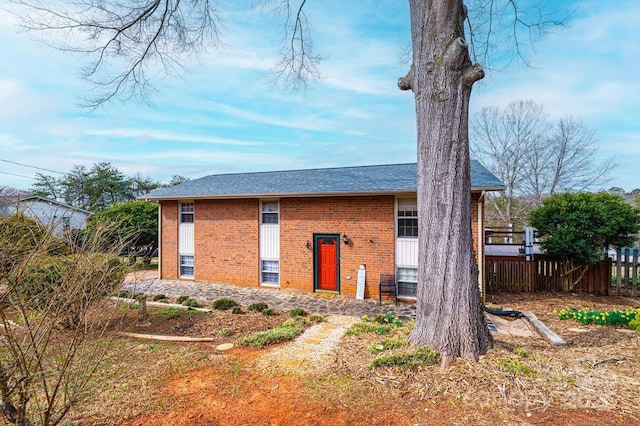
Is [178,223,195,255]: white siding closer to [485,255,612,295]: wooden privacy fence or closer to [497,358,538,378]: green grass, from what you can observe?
[485,255,612,295]: wooden privacy fence

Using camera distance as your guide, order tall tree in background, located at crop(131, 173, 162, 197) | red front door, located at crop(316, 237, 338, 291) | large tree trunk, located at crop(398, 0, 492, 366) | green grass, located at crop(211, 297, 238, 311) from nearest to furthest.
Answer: large tree trunk, located at crop(398, 0, 492, 366) < green grass, located at crop(211, 297, 238, 311) < red front door, located at crop(316, 237, 338, 291) < tall tree in background, located at crop(131, 173, 162, 197)

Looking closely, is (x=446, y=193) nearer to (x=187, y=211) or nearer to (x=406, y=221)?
(x=406, y=221)

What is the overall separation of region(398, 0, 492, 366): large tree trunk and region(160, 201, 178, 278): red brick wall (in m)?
11.7

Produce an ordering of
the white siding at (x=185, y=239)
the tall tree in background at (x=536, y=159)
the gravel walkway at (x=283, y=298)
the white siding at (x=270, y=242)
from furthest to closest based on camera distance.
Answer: the tall tree in background at (x=536, y=159) → the white siding at (x=185, y=239) → the white siding at (x=270, y=242) → the gravel walkway at (x=283, y=298)

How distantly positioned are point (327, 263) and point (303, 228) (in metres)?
1.55

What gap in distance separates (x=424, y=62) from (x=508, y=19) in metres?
4.48

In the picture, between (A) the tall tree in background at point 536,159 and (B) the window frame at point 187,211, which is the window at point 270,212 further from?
(A) the tall tree in background at point 536,159

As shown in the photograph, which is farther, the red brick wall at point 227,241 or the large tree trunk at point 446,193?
the red brick wall at point 227,241

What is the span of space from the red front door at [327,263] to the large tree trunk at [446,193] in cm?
626

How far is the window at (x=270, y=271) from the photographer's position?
11977 mm

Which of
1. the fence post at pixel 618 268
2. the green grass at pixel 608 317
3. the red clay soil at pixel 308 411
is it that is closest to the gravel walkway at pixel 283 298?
the green grass at pixel 608 317

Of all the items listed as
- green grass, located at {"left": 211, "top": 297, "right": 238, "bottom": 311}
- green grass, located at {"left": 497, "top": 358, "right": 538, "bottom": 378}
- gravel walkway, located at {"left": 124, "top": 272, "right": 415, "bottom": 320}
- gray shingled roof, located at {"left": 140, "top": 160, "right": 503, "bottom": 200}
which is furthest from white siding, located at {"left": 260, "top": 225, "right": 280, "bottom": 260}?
green grass, located at {"left": 497, "top": 358, "right": 538, "bottom": 378}

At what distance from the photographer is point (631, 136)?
728 inches

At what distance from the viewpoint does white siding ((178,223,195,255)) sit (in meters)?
13.3
